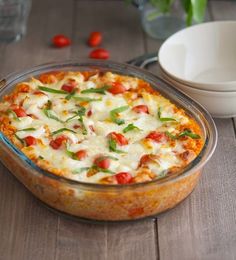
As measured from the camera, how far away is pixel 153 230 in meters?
2.82

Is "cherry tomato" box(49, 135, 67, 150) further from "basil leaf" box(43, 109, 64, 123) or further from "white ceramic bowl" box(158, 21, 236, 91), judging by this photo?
"white ceramic bowl" box(158, 21, 236, 91)

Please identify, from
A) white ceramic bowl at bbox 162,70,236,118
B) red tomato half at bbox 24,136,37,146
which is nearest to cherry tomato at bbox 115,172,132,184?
red tomato half at bbox 24,136,37,146

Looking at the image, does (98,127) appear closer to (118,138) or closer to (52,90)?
(118,138)

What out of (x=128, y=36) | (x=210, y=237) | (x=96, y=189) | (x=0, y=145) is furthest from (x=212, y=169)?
(x=128, y=36)

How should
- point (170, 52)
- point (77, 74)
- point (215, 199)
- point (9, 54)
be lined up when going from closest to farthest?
point (215, 199) < point (77, 74) < point (170, 52) < point (9, 54)

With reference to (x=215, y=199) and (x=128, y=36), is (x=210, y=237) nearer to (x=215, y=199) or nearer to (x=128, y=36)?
(x=215, y=199)

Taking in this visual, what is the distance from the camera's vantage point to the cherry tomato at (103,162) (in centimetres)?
277

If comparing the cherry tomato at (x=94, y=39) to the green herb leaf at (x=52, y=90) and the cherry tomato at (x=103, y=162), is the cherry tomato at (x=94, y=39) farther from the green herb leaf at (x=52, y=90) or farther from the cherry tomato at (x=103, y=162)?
the cherry tomato at (x=103, y=162)

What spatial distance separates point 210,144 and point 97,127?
527 mm

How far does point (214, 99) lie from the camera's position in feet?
11.0

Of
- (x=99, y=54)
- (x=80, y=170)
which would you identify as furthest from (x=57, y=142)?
(x=99, y=54)

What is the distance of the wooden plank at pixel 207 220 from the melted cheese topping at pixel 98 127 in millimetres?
242

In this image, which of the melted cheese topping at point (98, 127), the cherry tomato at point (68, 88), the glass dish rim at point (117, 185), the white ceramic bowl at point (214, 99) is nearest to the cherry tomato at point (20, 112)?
the melted cheese topping at point (98, 127)

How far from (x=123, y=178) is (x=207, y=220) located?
46 centimetres
